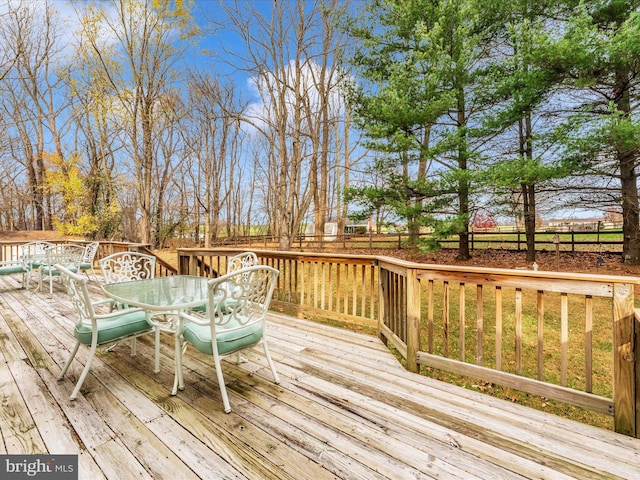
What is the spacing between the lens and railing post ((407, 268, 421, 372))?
8.20 feet

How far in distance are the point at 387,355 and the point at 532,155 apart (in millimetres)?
7396

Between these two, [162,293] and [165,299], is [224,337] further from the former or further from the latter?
[162,293]

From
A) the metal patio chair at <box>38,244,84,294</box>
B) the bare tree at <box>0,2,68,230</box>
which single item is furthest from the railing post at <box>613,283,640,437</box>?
the bare tree at <box>0,2,68,230</box>

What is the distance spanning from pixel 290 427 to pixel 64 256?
601 centimetres

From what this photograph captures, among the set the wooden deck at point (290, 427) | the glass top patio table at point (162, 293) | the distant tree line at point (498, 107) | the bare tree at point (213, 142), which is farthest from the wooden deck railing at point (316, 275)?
the bare tree at point (213, 142)

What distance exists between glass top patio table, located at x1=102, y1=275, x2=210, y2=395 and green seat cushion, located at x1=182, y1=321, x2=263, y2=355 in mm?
110

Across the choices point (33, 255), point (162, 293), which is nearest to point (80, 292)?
point (162, 293)

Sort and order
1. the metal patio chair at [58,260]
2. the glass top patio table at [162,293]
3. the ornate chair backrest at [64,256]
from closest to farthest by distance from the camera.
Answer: the glass top patio table at [162,293] < the metal patio chair at [58,260] < the ornate chair backrest at [64,256]

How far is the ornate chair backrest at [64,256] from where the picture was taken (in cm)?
530

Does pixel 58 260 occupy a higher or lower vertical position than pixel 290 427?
higher

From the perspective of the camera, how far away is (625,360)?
171 cm

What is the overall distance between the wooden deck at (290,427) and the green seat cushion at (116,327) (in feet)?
1.30

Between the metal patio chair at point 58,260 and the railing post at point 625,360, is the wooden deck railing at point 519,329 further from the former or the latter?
the metal patio chair at point 58,260

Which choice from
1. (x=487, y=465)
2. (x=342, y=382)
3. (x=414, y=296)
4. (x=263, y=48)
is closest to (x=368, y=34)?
(x=263, y=48)
